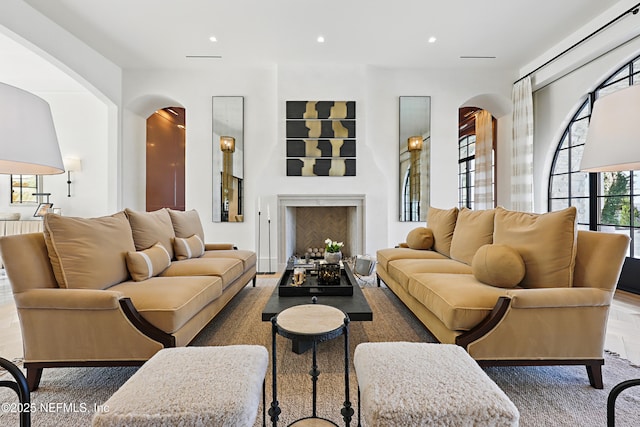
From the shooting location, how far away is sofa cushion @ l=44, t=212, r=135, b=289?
5.79ft

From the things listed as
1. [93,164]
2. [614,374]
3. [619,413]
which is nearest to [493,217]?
[614,374]

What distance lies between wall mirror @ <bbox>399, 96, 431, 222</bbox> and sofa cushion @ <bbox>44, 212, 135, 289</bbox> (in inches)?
156

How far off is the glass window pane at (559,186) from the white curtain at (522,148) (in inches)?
13.1

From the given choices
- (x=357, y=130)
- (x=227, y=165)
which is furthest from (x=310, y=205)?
(x=227, y=165)

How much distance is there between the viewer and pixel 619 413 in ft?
4.91

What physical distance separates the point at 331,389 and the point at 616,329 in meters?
2.37

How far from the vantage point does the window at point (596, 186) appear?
3598 mm

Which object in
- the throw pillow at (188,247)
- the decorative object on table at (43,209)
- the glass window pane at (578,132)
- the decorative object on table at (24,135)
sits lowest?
the throw pillow at (188,247)

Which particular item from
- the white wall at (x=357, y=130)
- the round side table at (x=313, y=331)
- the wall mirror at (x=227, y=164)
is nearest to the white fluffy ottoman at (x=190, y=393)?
the round side table at (x=313, y=331)

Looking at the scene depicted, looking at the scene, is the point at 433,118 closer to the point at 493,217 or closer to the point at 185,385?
the point at 493,217

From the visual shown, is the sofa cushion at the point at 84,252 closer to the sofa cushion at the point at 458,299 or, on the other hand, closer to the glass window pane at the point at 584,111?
the sofa cushion at the point at 458,299

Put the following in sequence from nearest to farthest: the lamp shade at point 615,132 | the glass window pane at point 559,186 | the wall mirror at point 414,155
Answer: the lamp shade at point 615,132 < the glass window pane at point 559,186 < the wall mirror at point 414,155

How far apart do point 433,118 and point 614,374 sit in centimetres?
404

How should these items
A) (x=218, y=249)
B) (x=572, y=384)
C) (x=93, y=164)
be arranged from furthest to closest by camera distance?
1. (x=93, y=164)
2. (x=218, y=249)
3. (x=572, y=384)
